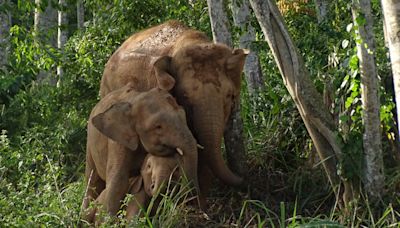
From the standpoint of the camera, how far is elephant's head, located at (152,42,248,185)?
9.38m

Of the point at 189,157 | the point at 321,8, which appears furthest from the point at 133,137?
the point at 321,8

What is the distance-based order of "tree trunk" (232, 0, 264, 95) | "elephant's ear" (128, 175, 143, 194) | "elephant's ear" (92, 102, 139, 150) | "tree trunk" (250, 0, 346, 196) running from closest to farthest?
"tree trunk" (250, 0, 346, 196), "elephant's ear" (128, 175, 143, 194), "elephant's ear" (92, 102, 139, 150), "tree trunk" (232, 0, 264, 95)

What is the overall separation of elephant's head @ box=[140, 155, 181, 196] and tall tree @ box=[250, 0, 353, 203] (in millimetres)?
1175

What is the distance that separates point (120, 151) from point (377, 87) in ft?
7.84

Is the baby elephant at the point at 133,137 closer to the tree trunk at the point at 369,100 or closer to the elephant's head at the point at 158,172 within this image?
the elephant's head at the point at 158,172

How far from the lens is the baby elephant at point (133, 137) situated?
8859 mm

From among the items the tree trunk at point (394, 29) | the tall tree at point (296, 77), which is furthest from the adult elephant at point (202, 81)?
the tree trunk at point (394, 29)

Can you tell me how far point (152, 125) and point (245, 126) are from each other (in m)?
2.14

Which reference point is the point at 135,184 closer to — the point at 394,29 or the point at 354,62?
the point at 354,62

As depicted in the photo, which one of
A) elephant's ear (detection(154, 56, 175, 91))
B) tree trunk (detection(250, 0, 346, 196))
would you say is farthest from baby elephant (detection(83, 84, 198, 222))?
tree trunk (detection(250, 0, 346, 196))

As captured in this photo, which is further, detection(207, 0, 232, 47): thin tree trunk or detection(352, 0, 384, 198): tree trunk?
detection(207, 0, 232, 47): thin tree trunk

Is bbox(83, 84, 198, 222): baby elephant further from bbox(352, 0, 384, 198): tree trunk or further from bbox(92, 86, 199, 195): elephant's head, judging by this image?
bbox(352, 0, 384, 198): tree trunk

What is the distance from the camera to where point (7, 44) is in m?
14.8

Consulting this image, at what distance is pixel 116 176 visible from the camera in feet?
29.6
